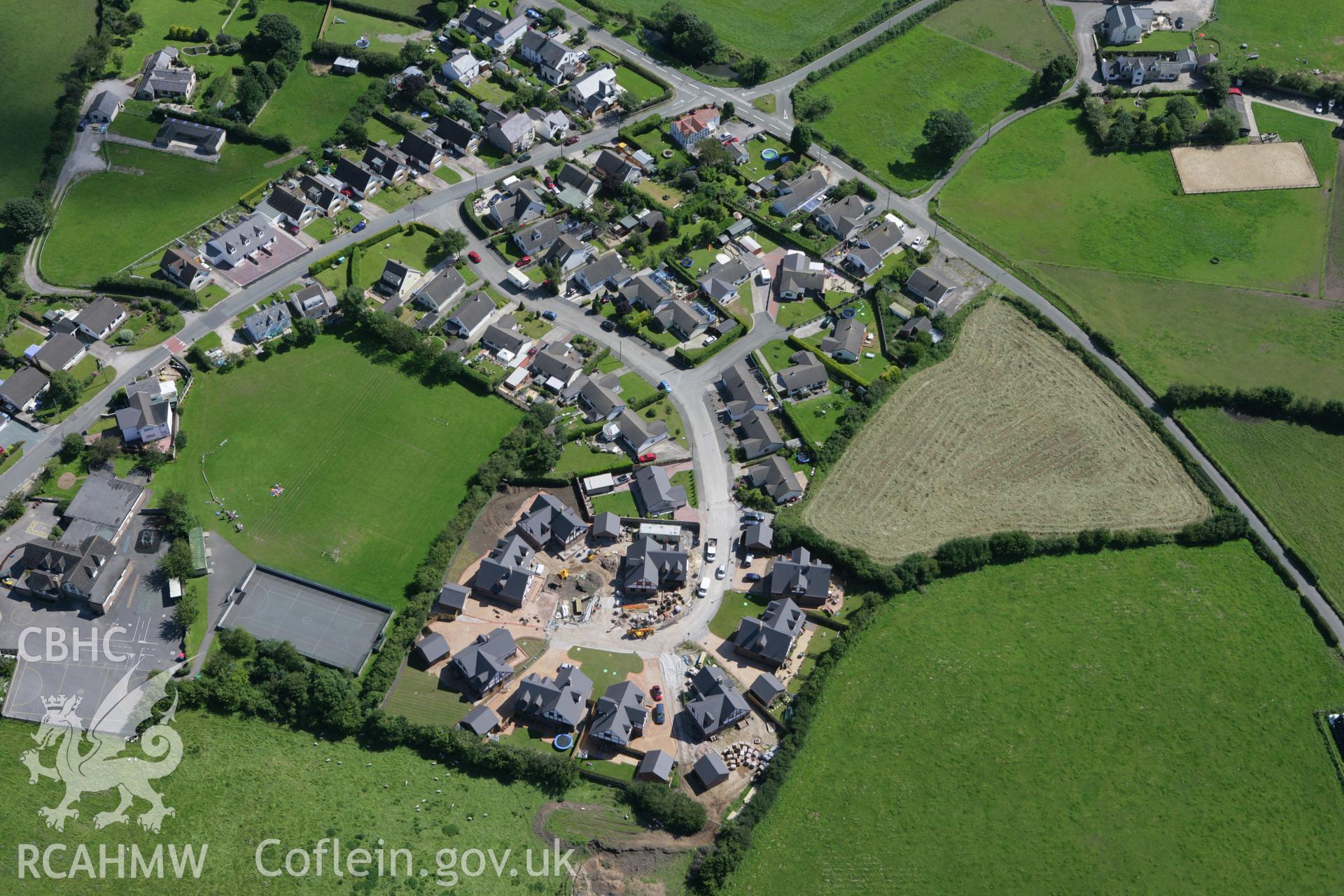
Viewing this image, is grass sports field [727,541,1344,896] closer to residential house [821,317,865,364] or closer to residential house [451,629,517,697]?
residential house [451,629,517,697]

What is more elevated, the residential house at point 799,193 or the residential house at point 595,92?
the residential house at point 799,193

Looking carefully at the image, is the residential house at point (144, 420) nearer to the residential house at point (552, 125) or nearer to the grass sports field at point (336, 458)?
the grass sports field at point (336, 458)

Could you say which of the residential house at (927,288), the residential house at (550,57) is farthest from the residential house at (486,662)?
the residential house at (550,57)

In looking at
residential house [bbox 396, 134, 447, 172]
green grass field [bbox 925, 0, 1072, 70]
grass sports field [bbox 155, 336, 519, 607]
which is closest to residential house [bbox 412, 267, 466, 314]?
grass sports field [bbox 155, 336, 519, 607]

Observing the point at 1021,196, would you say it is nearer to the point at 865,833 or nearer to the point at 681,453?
the point at 681,453

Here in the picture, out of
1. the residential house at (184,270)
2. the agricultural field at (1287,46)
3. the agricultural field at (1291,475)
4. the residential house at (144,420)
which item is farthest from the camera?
the agricultural field at (1287,46)

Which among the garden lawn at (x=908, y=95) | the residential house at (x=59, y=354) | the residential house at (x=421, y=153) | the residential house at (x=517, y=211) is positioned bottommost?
the residential house at (x=59, y=354)

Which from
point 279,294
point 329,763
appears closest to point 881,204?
point 279,294
